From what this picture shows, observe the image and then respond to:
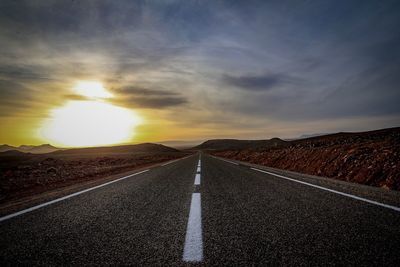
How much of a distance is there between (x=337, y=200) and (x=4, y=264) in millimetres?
5268

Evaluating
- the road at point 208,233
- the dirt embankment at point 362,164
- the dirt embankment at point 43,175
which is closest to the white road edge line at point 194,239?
the road at point 208,233

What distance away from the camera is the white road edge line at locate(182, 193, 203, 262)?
220cm

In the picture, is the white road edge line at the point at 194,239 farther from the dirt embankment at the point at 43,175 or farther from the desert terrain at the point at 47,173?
the dirt embankment at the point at 43,175

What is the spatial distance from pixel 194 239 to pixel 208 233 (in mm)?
263

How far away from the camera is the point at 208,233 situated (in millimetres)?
2836

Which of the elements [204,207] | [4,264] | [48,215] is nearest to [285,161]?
[204,207]

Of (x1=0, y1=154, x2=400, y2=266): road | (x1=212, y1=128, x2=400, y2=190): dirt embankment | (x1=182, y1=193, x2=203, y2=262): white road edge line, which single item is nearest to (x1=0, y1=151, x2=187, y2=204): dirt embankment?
(x1=0, y1=154, x2=400, y2=266): road

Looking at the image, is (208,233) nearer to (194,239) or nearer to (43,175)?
(194,239)

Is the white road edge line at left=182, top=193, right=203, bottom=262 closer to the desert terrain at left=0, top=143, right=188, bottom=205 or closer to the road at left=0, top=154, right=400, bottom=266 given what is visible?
the road at left=0, top=154, right=400, bottom=266

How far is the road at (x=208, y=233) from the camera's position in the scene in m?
2.18

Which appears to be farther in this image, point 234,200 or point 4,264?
point 234,200

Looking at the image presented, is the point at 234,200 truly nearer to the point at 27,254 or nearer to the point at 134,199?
the point at 134,199

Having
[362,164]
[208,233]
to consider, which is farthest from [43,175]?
[362,164]

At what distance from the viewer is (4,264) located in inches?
84.8
